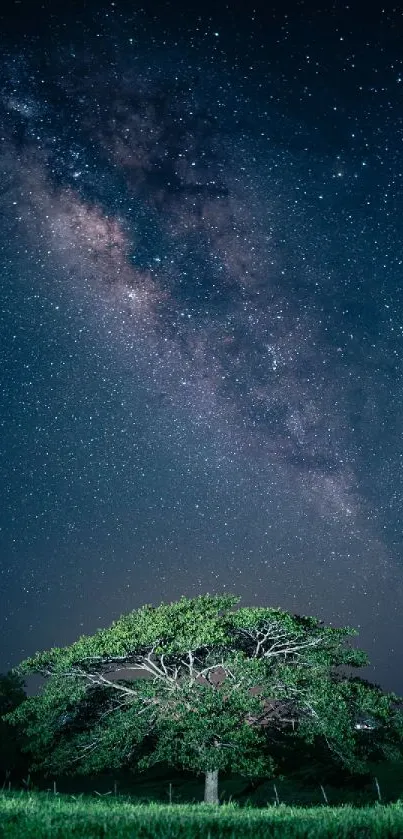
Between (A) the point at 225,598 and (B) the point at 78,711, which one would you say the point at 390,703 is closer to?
(A) the point at 225,598

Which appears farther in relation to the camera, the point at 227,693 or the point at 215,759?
the point at 227,693

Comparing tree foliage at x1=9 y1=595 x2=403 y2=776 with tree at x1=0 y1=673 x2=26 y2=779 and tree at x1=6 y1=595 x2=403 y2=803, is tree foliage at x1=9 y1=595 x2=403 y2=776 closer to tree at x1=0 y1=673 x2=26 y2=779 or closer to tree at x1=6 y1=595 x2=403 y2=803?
tree at x1=6 y1=595 x2=403 y2=803

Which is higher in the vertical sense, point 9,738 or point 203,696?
point 203,696

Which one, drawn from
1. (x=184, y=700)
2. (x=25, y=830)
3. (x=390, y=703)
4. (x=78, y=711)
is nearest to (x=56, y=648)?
(x=78, y=711)

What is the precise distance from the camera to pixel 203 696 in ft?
66.8

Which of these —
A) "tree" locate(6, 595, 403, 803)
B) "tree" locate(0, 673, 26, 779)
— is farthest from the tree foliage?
"tree" locate(0, 673, 26, 779)

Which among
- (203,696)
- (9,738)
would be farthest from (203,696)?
(9,738)

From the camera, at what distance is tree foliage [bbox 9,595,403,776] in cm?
1961

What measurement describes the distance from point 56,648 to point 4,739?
3301 centimetres

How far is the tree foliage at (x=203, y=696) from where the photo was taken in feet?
64.3

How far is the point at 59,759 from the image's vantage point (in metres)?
21.8

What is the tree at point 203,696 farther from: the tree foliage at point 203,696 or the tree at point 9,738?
the tree at point 9,738

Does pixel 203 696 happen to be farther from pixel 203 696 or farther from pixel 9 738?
pixel 9 738

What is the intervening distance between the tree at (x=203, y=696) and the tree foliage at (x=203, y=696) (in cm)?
5
